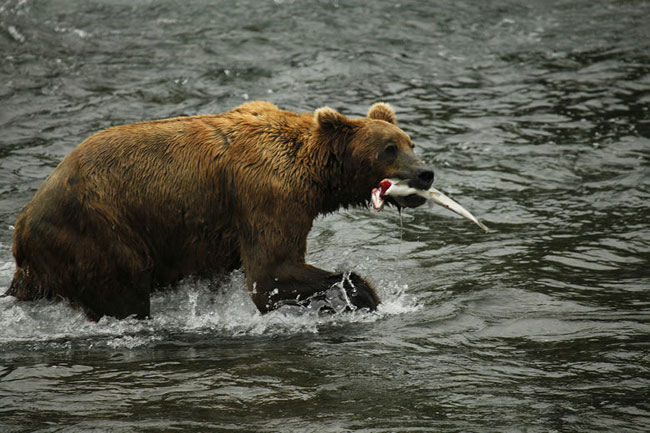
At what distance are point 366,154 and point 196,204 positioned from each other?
128 centimetres

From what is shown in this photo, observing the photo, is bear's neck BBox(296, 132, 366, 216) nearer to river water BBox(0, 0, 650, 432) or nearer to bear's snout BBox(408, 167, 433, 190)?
bear's snout BBox(408, 167, 433, 190)

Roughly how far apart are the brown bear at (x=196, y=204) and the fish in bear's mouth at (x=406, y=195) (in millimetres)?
47

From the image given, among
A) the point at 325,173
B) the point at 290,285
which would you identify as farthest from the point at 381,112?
the point at 290,285

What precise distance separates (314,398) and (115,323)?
80.9 inches

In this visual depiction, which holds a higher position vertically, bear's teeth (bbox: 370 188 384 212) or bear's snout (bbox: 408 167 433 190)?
bear's snout (bbox: 408 167 433 190)

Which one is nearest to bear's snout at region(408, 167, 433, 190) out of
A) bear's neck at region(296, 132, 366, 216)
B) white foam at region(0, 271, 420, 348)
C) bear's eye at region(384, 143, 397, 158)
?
bear's eye at region(384, 143, 397, 158)

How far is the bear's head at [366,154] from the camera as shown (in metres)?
6.57

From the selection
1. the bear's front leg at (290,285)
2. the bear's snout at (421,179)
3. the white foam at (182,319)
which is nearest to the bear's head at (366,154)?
the bear's snout at (421,179)

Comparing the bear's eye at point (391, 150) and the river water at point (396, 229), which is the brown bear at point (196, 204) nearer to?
the bear's eye at point (391, 150)

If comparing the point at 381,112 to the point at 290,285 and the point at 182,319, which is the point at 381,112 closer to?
the point at 290,285

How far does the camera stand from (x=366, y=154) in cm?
663

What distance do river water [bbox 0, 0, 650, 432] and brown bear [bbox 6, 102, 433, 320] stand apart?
0.30 m

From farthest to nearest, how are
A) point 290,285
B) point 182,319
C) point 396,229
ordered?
point 396,229 → point 182,319 → point 290,285

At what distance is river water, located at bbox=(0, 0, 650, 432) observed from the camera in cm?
520
